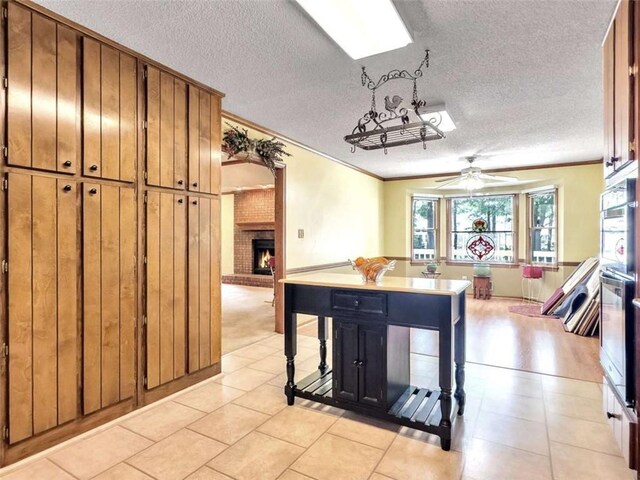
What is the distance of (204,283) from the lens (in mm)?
3090

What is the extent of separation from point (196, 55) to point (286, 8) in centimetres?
87

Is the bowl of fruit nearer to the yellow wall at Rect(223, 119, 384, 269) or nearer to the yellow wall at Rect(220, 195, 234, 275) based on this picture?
the yellow wall at Rect(223, 119, 384, 269)

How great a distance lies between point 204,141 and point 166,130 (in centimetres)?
37

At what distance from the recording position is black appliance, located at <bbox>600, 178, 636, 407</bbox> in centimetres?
176

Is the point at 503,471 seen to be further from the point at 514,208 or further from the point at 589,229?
the point at 514,208

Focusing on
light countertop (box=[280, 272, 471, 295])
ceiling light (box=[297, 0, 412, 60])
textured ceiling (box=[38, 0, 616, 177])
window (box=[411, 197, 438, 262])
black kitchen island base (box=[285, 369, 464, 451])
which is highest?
textured ceiling (box=[38, 0, 616, 177])

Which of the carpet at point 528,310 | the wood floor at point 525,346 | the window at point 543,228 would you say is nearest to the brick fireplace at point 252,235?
the wood floor at point 525,346

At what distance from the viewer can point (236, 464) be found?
1.94 metres

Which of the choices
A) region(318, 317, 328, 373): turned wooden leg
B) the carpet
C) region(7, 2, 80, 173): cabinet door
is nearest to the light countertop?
region(318, 317, 328, 373): turned wooden leg

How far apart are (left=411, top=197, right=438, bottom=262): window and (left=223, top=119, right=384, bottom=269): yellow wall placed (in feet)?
3.36

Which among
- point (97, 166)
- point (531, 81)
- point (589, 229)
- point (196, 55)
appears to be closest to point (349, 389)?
point (97, 166)

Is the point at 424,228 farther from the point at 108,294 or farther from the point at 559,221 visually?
the point at 108,294

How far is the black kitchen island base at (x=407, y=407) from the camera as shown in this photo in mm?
2158

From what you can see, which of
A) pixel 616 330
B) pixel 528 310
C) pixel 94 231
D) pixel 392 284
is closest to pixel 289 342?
pixel 392 284
